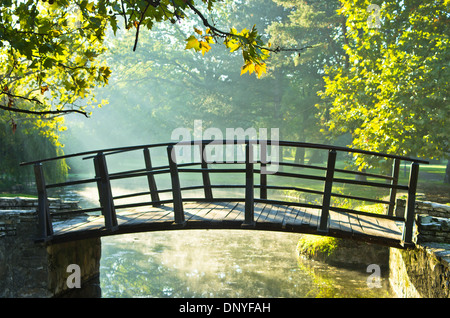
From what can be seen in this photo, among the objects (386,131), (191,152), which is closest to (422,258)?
(386,131)

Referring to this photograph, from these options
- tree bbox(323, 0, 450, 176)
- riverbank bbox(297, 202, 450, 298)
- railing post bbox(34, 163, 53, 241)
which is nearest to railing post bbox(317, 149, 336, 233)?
riverbank bbox(297, 202, 450, 298)

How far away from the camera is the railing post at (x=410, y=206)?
689 centimetres

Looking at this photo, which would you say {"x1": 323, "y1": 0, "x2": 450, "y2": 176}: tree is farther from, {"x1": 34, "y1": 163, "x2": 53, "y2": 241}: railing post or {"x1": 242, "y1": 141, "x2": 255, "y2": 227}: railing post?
{"x1": 34, "y1": 163, "x2": 53, "y2": 241}: railing post

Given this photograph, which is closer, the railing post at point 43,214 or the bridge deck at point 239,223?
the bridge deck at point 239,223

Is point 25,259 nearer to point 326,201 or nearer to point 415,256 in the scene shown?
point 326,201

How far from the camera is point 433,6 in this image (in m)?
17.1

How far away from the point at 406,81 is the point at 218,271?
33.7 ft

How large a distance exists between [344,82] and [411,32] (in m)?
3.36

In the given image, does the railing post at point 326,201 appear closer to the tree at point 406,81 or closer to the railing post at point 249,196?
the railing post at point 249,196

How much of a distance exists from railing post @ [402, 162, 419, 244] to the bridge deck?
128 millimetres

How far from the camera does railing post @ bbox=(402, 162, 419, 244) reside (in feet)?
22.6

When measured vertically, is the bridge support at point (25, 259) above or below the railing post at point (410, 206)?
below

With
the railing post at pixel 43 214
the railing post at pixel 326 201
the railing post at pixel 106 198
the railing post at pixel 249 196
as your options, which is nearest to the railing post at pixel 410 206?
the railing post at pixel 326 201

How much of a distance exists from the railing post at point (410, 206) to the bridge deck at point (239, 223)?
0.42ft
